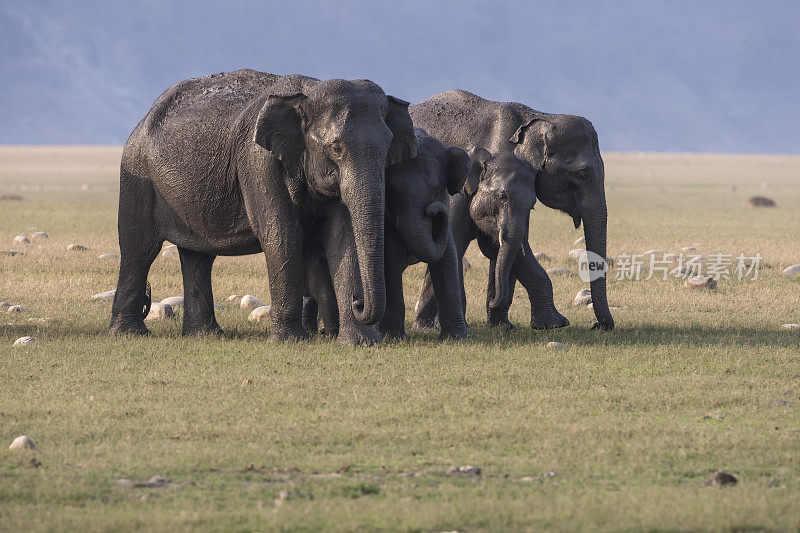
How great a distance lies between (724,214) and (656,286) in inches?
874

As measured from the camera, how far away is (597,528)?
6660mm

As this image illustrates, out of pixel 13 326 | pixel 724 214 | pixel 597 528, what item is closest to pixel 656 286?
pixel 13 326

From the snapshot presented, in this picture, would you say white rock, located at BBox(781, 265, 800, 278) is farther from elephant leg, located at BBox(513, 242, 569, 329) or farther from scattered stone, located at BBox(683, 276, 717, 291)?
elephant leg, located at BBox(513, 242, 569, 329)

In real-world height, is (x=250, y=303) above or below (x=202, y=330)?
above

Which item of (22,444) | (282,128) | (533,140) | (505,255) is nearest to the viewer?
(22,444)

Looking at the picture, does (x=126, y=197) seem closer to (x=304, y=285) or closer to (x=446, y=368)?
(x=304, y=285)

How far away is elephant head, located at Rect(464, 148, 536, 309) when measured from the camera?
1425 cm

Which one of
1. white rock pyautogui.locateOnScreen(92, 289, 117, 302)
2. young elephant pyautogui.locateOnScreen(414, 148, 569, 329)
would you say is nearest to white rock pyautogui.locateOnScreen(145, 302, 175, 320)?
white rock pyautogui.locateOnScreen(92, 289, 117, 302)

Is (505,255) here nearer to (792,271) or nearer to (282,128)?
(282,128)

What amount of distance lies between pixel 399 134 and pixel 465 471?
551cm

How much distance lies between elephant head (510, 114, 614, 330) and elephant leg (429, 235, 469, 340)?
181 cm

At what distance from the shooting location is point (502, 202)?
1448 cm

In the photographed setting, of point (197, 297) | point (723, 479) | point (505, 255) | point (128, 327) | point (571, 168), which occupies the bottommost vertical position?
point (723, 479)

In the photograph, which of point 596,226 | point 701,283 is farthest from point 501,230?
point 701,283
